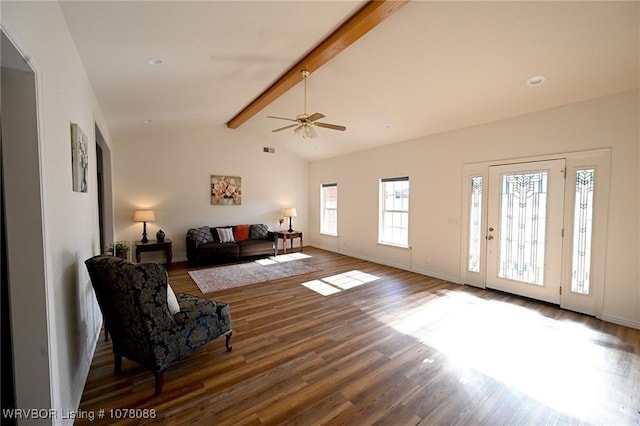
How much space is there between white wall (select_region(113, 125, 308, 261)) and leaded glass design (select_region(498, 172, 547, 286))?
5.51m

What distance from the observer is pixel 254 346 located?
8.73 ft

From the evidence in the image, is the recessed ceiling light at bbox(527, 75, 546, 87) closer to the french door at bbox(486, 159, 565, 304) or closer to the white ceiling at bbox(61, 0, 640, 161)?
the white ceiling at bbox(61, 0, 640, 161)

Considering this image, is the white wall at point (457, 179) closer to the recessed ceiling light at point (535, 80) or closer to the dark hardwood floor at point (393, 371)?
the recessed ceiling light at point (535, 80)

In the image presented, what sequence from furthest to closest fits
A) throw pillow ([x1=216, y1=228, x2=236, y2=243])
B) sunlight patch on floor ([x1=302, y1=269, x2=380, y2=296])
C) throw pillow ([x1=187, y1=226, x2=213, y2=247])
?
throw pillow ([x1=216, y1=228, x2=236, y2=243]) < throw pillow ([x1=187, y1=226, x2=213, y2=247]) < sunlight patch on floor ([x1=302, y1=269, x2=380, y2=296])

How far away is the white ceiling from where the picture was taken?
2.21m

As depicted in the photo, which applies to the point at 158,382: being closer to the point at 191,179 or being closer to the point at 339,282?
the point at 339,282

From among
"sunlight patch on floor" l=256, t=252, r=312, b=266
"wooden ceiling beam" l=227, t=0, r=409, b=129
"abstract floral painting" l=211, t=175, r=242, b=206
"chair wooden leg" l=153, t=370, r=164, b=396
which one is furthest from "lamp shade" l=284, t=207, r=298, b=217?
"chair wooden leg" l=153, t=370, r=164, b=396

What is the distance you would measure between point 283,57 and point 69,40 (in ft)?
6.56

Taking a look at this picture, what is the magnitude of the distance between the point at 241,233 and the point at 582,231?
6.43 m

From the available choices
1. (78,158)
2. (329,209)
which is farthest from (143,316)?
(329,209)

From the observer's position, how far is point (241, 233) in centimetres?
683

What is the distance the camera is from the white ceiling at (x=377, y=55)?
7.26ft

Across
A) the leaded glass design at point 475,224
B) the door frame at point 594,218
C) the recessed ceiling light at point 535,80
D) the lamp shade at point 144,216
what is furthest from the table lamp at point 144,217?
the recessed ceiling light at point 535,80

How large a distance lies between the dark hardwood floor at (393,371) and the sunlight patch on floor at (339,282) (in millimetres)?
633
